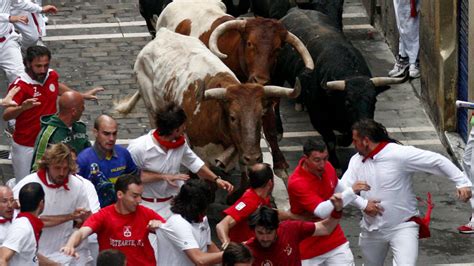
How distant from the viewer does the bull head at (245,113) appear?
18328mm

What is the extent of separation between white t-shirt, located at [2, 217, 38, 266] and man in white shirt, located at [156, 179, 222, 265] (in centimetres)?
119

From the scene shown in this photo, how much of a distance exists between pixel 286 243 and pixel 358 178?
194 cm

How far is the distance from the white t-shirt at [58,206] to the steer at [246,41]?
4.92m

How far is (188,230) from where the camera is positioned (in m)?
14.6

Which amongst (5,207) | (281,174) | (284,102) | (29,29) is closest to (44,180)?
(5,207)

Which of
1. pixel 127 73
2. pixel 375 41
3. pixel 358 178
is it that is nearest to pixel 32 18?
pixel 127 73

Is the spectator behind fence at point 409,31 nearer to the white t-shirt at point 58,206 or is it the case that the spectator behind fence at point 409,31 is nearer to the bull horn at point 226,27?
the bull horn at point 226,27

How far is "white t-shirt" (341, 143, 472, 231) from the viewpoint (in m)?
16.0

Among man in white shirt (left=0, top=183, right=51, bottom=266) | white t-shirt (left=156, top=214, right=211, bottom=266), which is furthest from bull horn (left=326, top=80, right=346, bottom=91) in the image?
man in white shirt (left=0, top=183, right=51, bottom=266)

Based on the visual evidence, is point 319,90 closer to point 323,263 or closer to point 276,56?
point 276,56

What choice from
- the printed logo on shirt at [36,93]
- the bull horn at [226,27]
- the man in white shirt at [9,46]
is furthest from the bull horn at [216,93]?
the man in white shirt at [9,46]

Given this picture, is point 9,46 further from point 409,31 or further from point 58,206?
point 58,206

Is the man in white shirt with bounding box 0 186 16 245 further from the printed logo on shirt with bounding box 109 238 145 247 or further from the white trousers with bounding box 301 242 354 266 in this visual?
the white trousers with bounding box 301 242 354 266

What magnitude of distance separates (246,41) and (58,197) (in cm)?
649
